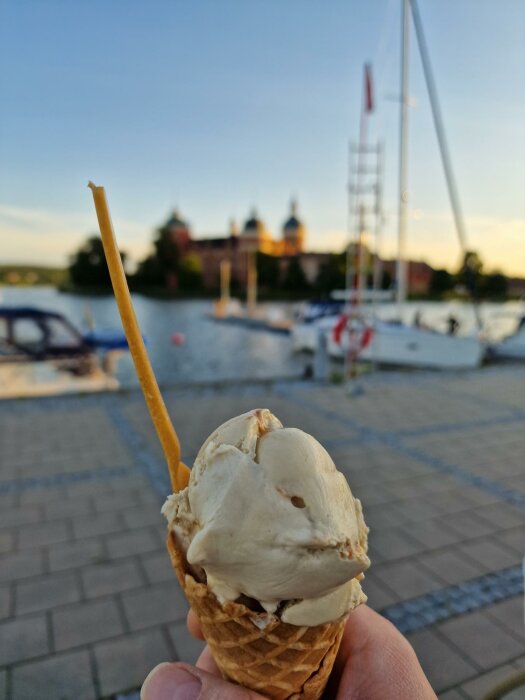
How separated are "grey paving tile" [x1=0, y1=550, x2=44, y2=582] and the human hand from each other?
263 centimetres

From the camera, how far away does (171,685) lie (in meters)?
1.27

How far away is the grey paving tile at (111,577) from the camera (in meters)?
3.37

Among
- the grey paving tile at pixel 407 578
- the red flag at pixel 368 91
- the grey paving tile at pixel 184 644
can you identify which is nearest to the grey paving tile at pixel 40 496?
the grey paving tile at pixel 184 644

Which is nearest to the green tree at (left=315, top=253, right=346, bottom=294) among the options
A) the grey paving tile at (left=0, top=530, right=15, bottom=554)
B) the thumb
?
the grey paving tile at (left=0, top=530, right=15, bottom=554)

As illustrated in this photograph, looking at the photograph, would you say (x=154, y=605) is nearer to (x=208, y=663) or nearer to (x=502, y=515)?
(x=208, y=663)

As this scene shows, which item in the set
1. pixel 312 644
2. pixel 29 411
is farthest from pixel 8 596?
pixel 29 411

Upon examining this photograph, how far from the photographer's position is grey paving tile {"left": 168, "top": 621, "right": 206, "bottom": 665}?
281 centimetres

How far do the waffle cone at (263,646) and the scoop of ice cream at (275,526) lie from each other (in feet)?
0.14

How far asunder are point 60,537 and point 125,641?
4.50 ft

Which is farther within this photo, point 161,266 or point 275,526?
point 161,266

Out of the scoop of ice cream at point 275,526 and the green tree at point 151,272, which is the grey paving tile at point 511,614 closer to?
the scoop of ice cream at point 275,526

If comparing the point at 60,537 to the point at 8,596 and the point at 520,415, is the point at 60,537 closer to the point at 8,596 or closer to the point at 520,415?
the point at 8,596

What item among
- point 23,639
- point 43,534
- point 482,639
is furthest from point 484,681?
point 43,534

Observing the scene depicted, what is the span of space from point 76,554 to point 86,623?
809mm
